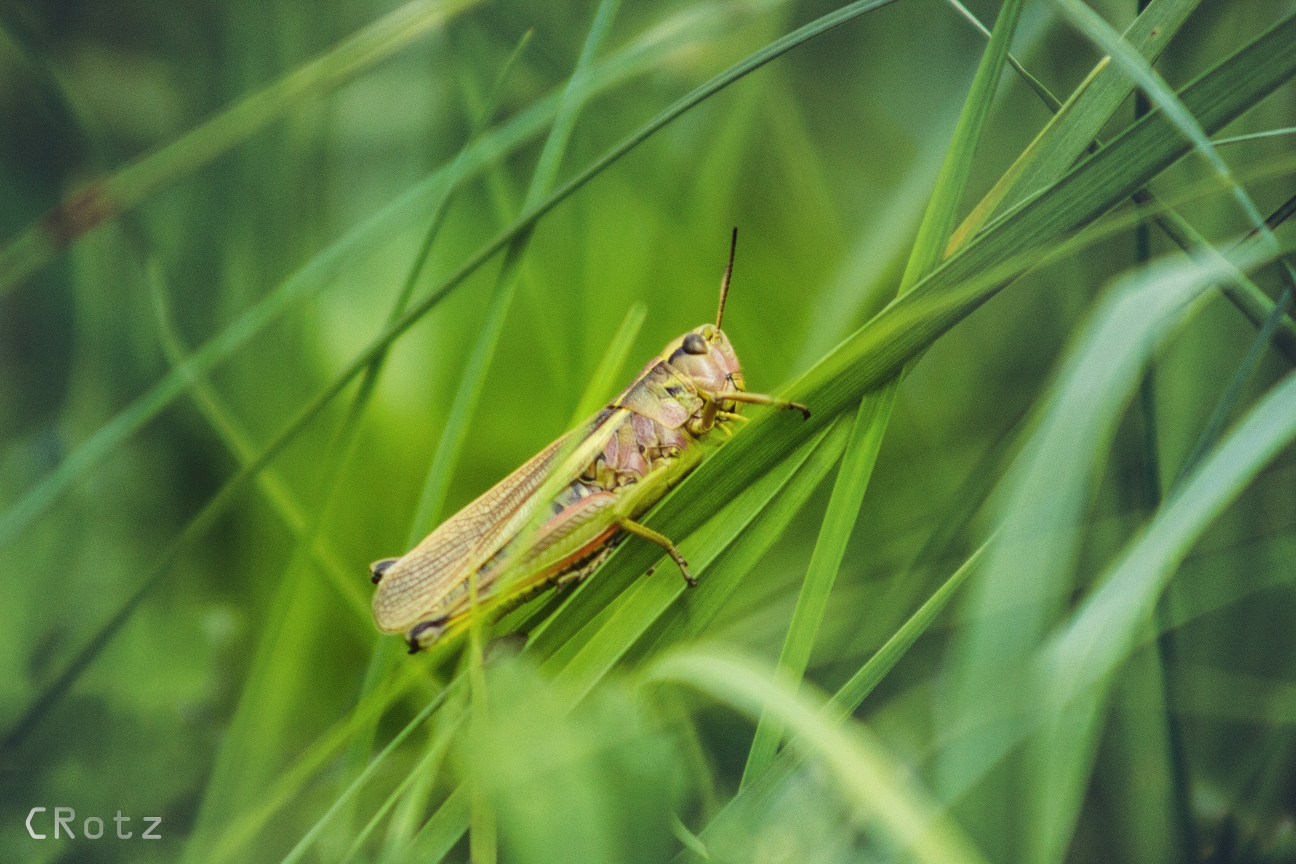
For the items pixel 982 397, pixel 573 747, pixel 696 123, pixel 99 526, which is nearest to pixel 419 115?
pixel 696 123

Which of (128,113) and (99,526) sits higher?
(128,113)

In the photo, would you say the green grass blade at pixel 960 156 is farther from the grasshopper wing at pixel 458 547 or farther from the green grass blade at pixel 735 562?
the grasshopper wing at pixel 458 547

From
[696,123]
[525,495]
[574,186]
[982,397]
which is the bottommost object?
[982,397]

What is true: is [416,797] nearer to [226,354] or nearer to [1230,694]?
[226,354]

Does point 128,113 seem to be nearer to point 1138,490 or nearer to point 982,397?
point 982,397

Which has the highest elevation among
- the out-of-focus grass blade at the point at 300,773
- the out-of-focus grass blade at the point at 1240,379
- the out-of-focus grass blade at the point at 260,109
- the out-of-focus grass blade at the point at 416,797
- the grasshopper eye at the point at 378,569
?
the out-of-focus grass blade at the point at 260,109

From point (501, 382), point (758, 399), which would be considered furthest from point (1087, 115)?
point (501, 382)

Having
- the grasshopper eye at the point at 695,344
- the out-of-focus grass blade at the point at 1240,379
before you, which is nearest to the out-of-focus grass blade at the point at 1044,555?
the out-of-focus grass blade at the point at 1240,379
